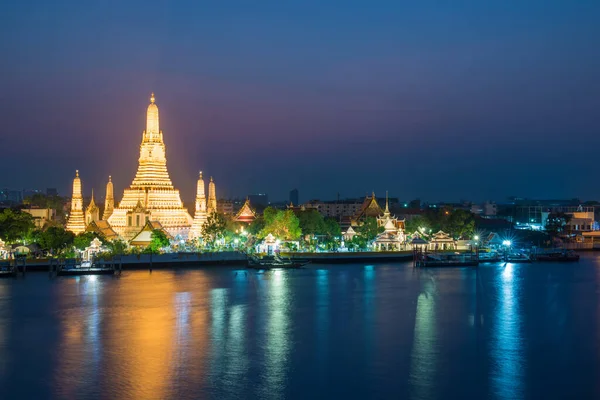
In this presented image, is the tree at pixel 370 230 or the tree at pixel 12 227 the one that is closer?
the tree at pixel 12 227

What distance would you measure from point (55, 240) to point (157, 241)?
15.4 ft

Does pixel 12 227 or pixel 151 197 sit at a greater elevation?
pixel 151 197

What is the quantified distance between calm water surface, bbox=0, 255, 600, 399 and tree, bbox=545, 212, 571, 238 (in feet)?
87.3

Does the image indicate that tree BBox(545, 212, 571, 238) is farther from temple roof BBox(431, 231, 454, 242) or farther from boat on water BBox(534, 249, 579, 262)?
temple roof BBox(431, 231, 454, 242)

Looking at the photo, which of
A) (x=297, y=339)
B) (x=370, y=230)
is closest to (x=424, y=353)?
(x=297, y=339)

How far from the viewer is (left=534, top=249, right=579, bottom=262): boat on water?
42.8 meters

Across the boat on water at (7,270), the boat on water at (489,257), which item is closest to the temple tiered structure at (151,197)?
the boat on water at (7,270)

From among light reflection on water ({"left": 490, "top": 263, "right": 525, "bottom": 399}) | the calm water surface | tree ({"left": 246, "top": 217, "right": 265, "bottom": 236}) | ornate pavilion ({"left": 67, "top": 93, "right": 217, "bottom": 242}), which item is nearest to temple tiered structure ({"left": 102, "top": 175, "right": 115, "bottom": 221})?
ornate pavilion ({"left": 67, "top": 93, "right": 217, "bottom": 242})

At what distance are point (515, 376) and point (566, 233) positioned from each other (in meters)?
47.9

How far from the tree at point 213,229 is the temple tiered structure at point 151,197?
2.06m

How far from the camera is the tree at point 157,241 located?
124 feet

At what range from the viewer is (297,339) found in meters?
18.6

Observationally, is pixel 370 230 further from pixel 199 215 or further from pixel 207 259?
pixel 207 259

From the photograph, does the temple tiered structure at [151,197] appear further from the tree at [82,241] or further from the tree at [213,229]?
the tree at [82,241]
